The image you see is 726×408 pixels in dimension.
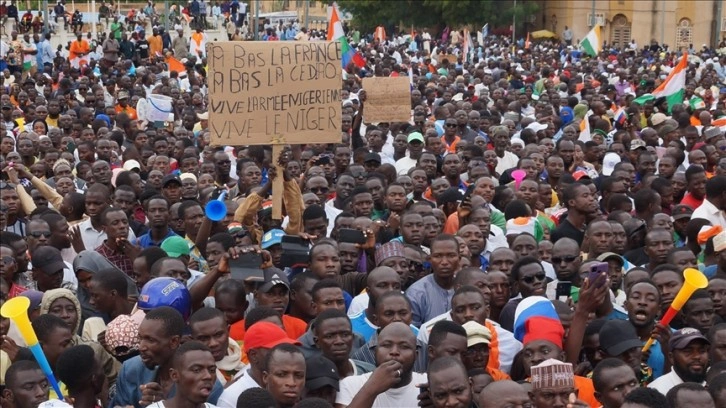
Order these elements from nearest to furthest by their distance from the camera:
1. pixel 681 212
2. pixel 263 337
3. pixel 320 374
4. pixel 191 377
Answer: pixel 191 377, pixel 320 374, pixel 263 337, pixel 681 212

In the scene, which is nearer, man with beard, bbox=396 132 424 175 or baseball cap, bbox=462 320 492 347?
baseball cap, bbox=462 320 492 347

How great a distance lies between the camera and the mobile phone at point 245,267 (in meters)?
6.85

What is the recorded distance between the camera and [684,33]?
54.2 m

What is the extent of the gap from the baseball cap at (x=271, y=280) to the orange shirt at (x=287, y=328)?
19 cm

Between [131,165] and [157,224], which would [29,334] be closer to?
[157,224]

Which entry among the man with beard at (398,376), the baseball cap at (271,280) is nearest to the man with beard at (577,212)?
the baseball cap at (271,280)

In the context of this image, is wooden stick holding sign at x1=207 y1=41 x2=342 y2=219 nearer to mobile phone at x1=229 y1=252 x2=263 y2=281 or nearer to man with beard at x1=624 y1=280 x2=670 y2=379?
mobile phone at x1=229 y1=252 x2=263 y2=281

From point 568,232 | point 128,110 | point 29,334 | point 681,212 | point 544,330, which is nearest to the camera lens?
point 29,334

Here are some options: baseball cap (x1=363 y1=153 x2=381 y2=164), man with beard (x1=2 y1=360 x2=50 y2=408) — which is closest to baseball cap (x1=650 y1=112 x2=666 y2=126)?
baseball cap (x1=363 y1=153 x2=381 y2=164)

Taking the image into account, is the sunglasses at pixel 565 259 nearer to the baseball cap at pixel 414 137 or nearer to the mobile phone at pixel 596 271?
the mobile phone at pixel 596 271

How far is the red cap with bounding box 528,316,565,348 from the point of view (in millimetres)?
6332

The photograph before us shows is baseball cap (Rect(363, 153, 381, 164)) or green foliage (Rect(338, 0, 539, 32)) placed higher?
green foliage (Rect(338, 0, 539, 32))

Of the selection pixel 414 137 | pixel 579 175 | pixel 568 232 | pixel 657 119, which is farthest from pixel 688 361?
pixel 657 119

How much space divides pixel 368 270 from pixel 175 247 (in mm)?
1252
